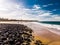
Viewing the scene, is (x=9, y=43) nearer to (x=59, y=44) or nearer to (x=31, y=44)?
(x=31, y=44)

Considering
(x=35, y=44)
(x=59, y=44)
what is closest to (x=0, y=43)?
(x=35, y=44)

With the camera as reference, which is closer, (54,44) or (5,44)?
(5,44)

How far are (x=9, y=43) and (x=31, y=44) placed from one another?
164 centimetres

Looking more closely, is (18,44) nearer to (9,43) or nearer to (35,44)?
(9,43)

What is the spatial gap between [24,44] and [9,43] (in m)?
1.09

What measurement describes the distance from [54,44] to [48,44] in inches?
19.2

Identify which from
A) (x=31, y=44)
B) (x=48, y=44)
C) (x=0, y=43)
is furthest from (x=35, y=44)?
(x=0, y=43)

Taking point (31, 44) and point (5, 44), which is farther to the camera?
point (31, 44)

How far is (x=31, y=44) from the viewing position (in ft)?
30.8

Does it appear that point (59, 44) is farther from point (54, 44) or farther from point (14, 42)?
point (14, 42)

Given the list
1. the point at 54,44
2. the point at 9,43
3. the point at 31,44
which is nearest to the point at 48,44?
the point at 54,44

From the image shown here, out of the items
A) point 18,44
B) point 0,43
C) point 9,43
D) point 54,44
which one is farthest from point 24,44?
point 54,44

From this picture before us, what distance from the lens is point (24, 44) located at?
30.0 ft

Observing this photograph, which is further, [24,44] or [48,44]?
[48,44]
